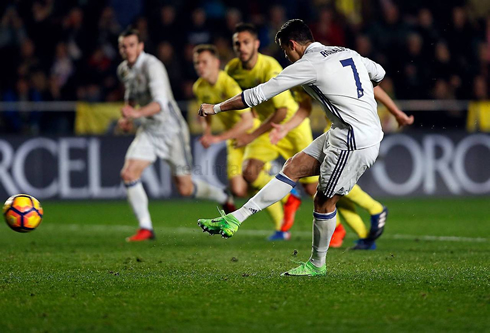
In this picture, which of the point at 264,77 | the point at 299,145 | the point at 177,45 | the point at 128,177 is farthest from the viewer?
the point at 177,45

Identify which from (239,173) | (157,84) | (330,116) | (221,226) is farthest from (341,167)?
(157,84)

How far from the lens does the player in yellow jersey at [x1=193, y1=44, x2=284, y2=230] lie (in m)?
9.66

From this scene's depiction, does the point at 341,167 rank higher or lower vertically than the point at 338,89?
lower

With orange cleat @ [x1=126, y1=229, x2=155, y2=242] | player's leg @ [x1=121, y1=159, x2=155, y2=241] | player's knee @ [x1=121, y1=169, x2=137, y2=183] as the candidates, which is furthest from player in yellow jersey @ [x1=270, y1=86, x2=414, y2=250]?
player's knee @ [x1=121, y1=169, x2=137, y2=183]

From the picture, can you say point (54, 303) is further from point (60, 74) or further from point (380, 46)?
point (380, 46)

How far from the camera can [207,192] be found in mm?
10875

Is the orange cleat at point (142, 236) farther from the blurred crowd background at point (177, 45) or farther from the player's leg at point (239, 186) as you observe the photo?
the blurred crowd background at point (177, 45)

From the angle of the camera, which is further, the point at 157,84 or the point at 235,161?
the point at 235,161

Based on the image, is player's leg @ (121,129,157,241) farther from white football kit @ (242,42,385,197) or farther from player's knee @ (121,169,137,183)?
white football kit @ (242,42,385,197)

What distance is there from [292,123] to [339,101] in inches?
71.6

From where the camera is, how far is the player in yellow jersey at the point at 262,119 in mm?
9113

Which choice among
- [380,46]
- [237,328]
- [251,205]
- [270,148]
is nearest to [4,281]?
[251,205]

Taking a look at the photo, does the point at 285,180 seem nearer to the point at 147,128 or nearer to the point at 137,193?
the point at 137,193

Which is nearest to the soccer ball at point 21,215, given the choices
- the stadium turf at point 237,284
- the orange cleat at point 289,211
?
the stadium turf at point 237,284
